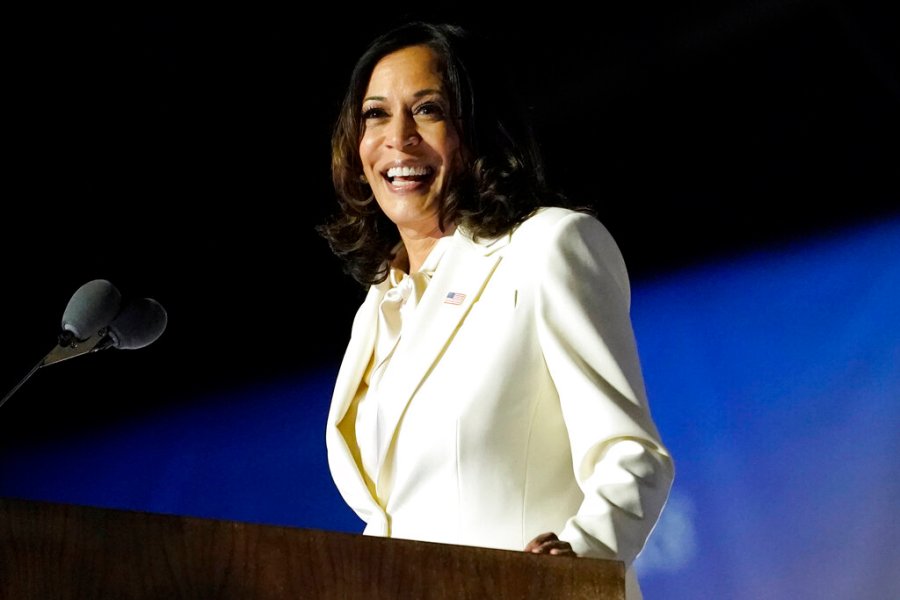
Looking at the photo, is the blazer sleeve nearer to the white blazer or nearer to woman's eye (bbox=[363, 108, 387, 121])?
the white blazer

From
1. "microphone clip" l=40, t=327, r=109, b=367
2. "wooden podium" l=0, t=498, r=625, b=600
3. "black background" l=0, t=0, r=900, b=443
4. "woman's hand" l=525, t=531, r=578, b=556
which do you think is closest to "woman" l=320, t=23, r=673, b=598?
"woman's hand" l=525, t=531, r=578, b=556

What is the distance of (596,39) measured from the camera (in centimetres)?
319

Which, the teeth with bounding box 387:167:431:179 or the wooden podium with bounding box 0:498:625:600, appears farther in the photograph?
the teeth with bounding box 387:167:431:179

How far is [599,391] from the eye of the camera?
1354 millimetres

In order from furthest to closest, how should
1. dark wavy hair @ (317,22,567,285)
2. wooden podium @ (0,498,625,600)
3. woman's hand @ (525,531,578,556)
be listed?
dark wavy hair @ (317,22,567,285), woman's hand @ (525,531,578,556), wooden podium @ (0,498,625,600)

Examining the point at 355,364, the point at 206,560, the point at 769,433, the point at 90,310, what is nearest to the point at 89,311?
the point at 90,310

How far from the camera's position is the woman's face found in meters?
1.76

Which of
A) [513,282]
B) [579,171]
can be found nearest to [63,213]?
[579,171]

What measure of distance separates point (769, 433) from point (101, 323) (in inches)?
69.3

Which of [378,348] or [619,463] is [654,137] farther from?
[619,463]

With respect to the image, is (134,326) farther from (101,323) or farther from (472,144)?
(472,144)

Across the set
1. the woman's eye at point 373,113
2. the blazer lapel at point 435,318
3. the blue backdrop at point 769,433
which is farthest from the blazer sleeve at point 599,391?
the blue backdrop at point 769,433

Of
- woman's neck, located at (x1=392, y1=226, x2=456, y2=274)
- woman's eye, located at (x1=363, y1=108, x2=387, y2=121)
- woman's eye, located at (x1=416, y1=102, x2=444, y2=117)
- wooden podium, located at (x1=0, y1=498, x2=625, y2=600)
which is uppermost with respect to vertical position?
woman's eye, located at (x1=363, y1=108, x2=387, y2=121)

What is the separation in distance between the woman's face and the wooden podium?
886 mm
